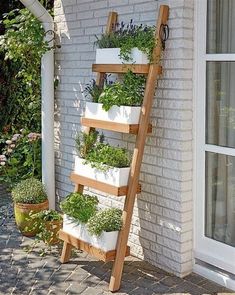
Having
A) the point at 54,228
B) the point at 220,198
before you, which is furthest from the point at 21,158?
the point at 220,198

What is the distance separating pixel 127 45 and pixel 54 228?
5.59 ft

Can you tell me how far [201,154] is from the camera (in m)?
3.74

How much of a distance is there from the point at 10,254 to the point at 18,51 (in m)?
2.00

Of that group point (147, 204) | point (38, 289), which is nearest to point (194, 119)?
point (147, 204)

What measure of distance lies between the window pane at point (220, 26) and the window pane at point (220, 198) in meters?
0.75

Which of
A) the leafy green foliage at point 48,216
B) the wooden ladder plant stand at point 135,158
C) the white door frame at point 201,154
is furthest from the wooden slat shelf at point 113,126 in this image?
the leafy green foliage at point 48,216

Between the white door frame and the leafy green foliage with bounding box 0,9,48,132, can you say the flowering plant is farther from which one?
the white door frame

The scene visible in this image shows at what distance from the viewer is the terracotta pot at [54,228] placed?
14.6 ft

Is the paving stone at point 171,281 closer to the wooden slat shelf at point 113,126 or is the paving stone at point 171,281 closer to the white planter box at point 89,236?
the white planter box at point 89,236

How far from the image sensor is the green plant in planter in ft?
12.0

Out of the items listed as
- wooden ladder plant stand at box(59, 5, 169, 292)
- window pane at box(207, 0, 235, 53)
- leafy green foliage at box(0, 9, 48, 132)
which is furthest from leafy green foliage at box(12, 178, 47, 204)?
window pane at box(207, 0, 235, 53)

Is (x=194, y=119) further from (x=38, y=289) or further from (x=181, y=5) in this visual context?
(x=38, y=289)

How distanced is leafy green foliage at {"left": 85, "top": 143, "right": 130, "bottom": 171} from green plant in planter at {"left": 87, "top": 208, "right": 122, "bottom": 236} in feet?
1.08

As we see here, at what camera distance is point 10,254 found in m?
4.31
